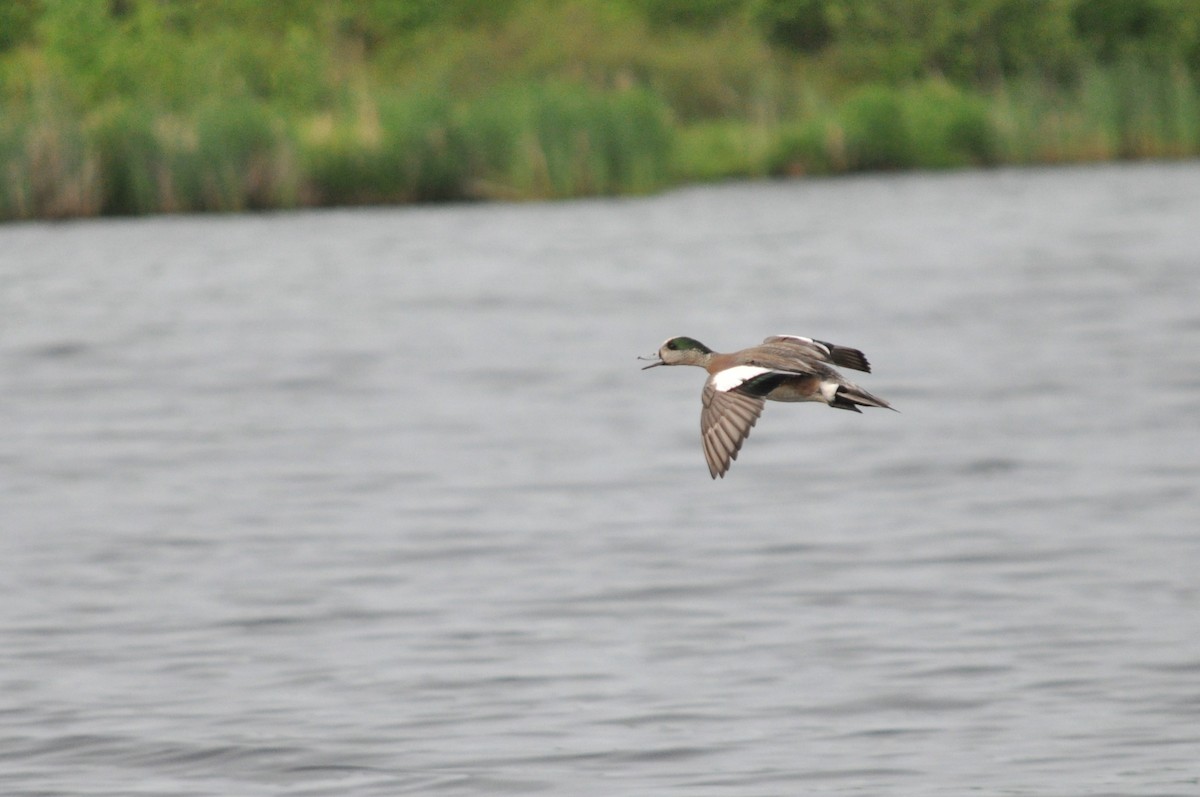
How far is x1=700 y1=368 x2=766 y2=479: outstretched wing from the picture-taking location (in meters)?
7.38

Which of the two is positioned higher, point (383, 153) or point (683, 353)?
point (383, 153)

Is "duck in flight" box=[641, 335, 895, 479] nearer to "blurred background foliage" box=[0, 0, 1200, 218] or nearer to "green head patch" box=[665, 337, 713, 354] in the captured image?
"green head patch" box=[665, 337, 713, 354]

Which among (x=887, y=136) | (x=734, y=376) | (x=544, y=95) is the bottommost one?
(x=734, y=376)

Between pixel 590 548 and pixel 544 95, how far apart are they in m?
25.5

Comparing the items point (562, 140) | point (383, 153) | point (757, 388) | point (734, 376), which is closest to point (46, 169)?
point (383, 153)

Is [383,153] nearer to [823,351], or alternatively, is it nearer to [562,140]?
[562,140]

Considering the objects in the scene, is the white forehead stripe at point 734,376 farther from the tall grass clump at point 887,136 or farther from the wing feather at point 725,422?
Result: the tall grass clump at point 887,136

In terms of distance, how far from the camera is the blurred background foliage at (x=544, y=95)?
35.4 m

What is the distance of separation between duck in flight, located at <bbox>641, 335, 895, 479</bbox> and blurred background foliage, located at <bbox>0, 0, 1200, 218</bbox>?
2712 centimetres

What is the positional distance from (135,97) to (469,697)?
37.6m

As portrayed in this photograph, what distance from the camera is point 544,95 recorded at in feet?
122

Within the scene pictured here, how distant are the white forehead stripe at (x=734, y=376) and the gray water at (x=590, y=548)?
1.50m

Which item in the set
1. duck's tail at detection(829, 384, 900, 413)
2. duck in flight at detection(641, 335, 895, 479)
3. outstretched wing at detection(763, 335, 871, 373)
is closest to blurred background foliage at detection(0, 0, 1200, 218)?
outstretched wing at detection(763, 335, 871, 373)

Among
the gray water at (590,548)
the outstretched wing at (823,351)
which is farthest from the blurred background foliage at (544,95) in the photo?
the outstretched wing at (823,351)
